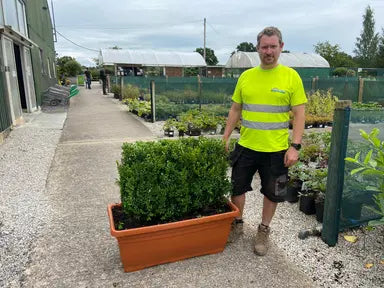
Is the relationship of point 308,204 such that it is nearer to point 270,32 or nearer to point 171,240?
point 171,240

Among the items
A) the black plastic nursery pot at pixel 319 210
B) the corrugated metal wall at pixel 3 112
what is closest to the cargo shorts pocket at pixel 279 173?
the black plastic nursery pot at pixel 319 210

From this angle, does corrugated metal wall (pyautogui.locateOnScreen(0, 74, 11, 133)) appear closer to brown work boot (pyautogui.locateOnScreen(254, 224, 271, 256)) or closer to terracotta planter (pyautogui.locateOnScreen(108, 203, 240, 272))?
terracotta planter (pyautogui.locateOnScreen(108, 203, 240, 272))

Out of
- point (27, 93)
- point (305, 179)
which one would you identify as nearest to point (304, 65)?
point (27, 93)

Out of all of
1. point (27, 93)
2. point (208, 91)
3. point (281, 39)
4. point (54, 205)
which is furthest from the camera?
point (27, 93)

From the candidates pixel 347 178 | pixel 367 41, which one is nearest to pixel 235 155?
pixel 347 178

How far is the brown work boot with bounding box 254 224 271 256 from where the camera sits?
2.71 m

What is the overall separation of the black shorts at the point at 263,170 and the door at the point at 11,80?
281 inches

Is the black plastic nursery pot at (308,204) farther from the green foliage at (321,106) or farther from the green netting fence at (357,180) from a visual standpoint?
the green foliage at (321,106)

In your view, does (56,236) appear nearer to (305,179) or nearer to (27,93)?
(305,179)

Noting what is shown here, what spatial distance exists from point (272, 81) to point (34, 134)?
22.6 ft

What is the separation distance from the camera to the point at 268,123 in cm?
A: 251

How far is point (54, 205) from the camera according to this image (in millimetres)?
3713

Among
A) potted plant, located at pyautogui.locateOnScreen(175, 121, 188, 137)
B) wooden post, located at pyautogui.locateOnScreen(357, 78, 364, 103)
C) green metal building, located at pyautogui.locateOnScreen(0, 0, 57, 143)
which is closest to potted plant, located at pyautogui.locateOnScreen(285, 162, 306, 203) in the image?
potted plant, located at pyautogui.locateOnScreen(175, 121, 188, 137)

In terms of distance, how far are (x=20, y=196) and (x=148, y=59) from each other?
107 feet
